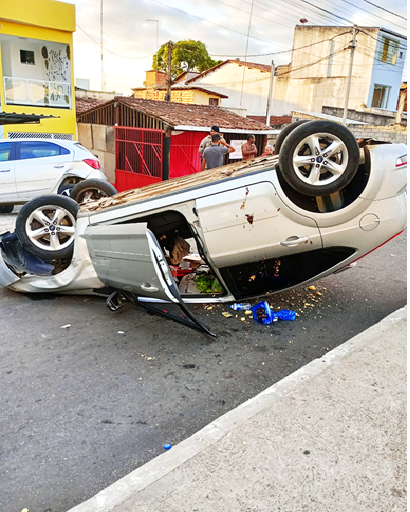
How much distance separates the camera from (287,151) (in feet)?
13.1

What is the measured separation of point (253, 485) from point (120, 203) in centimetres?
318

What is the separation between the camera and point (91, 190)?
6.33 metres

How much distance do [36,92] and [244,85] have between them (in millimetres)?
23641

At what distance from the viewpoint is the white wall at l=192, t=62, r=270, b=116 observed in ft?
115

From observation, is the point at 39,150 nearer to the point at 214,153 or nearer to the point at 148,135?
the point at 214,153

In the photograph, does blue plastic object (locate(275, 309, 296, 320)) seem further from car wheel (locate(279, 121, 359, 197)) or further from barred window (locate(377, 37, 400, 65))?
barred window (locate(377, 37, 400, 65))

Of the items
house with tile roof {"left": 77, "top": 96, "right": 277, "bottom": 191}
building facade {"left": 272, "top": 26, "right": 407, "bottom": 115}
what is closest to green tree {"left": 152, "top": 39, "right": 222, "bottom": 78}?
building facade {"left": 272, "top": 26, "right": 407, "bottom": 115}

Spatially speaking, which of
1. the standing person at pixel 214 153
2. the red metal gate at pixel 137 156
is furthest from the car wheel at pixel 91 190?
the red metal gate at pixel 137 156

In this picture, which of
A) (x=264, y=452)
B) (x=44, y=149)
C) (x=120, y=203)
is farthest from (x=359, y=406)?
(x=44, y=149)

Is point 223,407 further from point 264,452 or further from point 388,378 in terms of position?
point 388,378

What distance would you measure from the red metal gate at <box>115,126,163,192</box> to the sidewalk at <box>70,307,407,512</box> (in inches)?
439

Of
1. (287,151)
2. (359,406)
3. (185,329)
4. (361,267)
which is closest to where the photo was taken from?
(359,406)

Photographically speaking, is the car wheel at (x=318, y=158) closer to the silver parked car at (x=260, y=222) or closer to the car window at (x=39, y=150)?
the silver parked car at (x=260, y=222)

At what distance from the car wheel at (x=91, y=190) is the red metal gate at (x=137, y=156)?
7.25 meters
